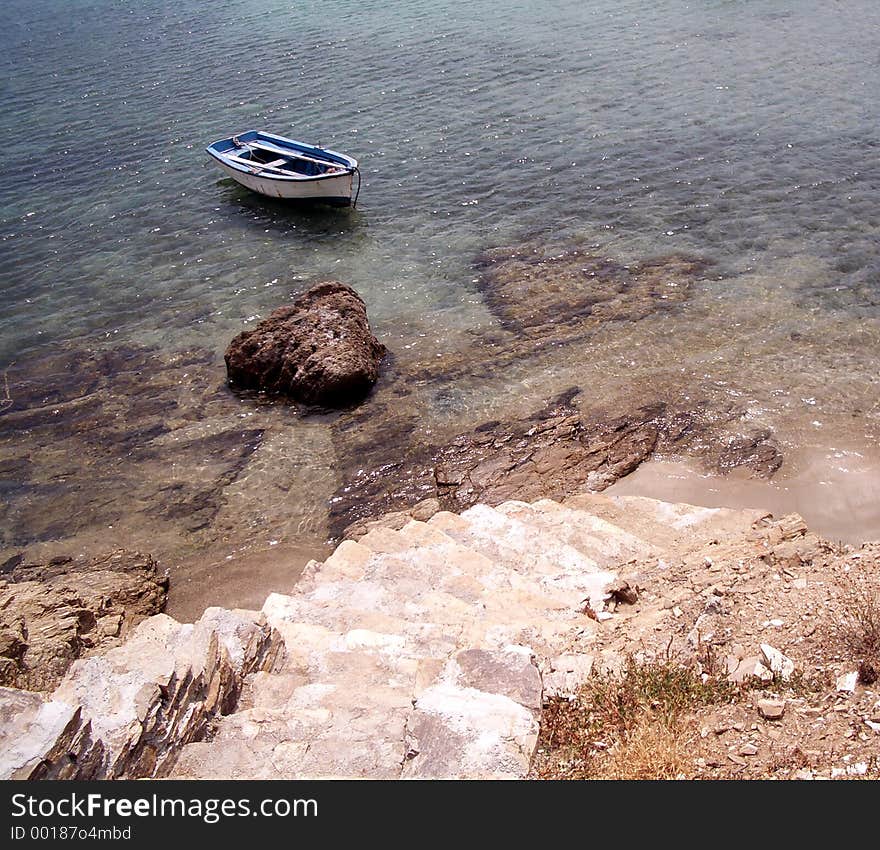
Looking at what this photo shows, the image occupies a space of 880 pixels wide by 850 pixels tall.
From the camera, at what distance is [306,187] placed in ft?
81.0

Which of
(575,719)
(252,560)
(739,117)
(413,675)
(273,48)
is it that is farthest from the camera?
(273,48)

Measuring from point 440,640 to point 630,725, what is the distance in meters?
2.39

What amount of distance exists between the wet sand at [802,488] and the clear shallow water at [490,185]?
82 cm

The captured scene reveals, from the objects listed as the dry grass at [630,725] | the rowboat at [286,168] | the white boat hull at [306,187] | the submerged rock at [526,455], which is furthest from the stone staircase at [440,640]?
the rowboat at [286,168]

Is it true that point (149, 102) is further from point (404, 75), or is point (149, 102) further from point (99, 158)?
point (404, 75)

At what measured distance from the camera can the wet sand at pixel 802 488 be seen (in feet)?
40.1

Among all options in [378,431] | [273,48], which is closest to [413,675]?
[378,431]

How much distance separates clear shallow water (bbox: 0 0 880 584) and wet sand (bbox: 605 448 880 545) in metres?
0.82

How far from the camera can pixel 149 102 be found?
116ft

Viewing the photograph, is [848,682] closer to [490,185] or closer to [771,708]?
[771,708]

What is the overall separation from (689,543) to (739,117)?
2297 centimetres

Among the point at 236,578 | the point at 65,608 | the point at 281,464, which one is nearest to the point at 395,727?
the point at 65,608

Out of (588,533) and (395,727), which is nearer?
(395,727)

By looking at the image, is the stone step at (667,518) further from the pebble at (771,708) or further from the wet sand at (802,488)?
the pebble at (771,708)
